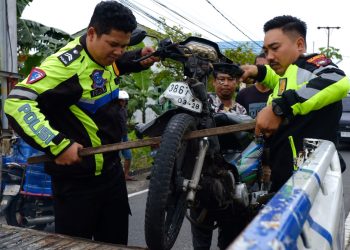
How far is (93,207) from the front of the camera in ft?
8.24

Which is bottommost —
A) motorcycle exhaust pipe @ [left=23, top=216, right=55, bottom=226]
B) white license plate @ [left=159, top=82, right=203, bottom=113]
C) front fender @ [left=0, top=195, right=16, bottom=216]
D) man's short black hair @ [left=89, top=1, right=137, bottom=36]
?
motorcycle exhaust pipe @ [left=23, top=216, right=55, bottom=226]

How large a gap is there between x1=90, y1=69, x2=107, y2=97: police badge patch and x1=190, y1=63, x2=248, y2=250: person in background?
Answer: 63 centimetres

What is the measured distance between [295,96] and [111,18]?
3.38ft

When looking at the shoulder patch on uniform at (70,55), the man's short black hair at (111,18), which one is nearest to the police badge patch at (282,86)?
the man's short black hair at (111,18)

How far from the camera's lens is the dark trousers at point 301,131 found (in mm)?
2502

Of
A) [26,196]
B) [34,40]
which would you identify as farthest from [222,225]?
[34,40]

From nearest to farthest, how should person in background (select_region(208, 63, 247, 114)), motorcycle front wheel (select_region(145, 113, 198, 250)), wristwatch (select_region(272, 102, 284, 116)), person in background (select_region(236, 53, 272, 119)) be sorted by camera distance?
1. motorcycle front wheel (select_region(145, 113, 198, 250))
2. wristwatch (select_region(272, 102, 284, 116))
3. person in background (select_region(208, 63, 247, 114))
4. person in background (select_region(236, 53, 272, 119))

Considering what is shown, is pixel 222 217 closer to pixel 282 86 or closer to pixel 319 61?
pixel 282 86

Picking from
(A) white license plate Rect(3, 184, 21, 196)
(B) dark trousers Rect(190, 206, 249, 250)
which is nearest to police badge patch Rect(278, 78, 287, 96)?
(B) dark trousers Rect(190, 206, 249, 250)

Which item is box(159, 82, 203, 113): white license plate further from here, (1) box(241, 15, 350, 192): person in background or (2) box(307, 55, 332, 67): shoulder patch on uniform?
(2) box(307, 55, 332, 67): shoulder patch on uniform

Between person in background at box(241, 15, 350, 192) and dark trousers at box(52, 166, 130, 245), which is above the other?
person in background at box(241, 15, 350, 192)

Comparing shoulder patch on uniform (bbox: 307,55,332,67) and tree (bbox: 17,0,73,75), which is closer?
shoulder patch on uniform (bbox: 307,55,332,67)

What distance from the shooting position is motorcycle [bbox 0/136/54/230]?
16.0ft

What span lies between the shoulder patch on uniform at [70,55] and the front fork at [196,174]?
2.64 feet
